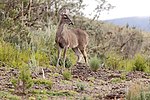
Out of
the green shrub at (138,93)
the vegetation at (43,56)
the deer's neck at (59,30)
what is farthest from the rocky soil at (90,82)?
the deer's neck at (59,30)

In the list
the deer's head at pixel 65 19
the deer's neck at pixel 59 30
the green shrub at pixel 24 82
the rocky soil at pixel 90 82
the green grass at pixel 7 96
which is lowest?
the rocky soil at pixel 90 82

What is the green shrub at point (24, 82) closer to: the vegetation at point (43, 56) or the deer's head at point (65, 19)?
the vegetation at point (43, 56)

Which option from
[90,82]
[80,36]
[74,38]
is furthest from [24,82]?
[80,36]

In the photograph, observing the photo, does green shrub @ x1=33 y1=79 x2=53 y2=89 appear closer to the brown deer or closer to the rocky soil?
the rocky soil

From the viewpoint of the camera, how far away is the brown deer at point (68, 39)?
14250 millimetres

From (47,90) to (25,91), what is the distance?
24.0 inches

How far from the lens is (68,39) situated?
48.4ft

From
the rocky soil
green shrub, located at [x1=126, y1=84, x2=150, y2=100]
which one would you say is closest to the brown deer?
the rocky soil

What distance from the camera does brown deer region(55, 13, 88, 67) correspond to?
14.2 m

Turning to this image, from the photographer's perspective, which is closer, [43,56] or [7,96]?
[7,96]

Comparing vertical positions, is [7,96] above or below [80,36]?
below

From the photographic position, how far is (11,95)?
855cm

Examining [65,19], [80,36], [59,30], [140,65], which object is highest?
[65,19]

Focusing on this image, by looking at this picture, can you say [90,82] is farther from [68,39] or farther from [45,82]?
[68,39]
